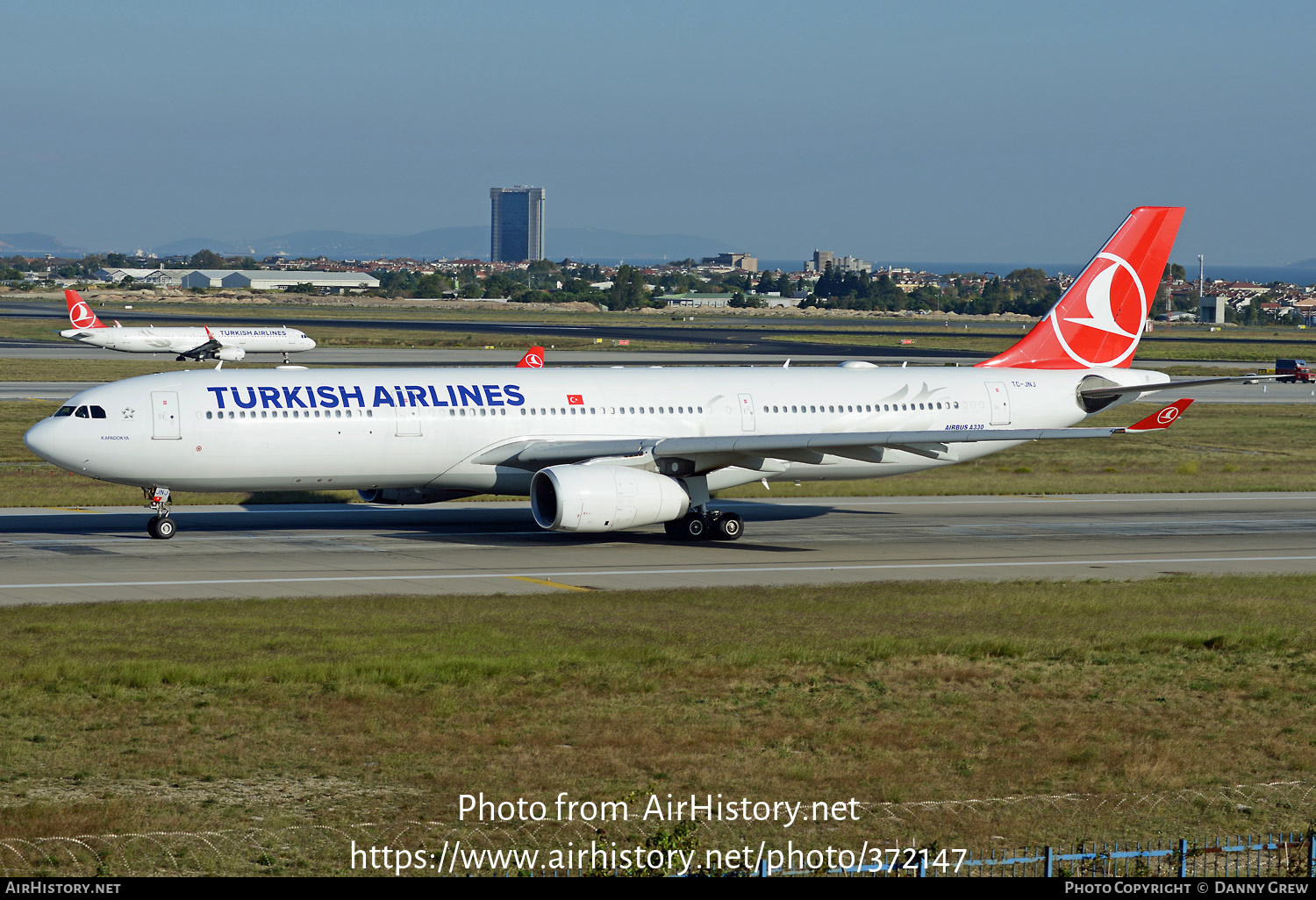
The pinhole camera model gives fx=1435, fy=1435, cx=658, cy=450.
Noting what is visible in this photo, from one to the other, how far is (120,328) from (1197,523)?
101 meters

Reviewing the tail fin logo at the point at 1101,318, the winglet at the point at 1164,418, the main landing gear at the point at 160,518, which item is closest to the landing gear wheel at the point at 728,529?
the winglet at the point at 1164,418

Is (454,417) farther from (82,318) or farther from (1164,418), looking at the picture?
(82,318)

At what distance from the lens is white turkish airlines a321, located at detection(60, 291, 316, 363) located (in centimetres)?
11950

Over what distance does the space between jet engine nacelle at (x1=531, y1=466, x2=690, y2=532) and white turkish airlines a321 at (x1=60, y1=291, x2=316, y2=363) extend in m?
88.6

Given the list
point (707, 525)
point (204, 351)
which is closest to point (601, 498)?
point (707, 525)

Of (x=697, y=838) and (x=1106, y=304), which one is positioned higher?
(x=1106, y=304)

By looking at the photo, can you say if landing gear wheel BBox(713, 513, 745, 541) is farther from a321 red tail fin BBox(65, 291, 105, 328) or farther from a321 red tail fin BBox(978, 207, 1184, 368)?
a321 red tail fin BBox(65, 291, 105, 328)

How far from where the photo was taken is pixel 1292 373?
107 meters

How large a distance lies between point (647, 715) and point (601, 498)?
1565cm

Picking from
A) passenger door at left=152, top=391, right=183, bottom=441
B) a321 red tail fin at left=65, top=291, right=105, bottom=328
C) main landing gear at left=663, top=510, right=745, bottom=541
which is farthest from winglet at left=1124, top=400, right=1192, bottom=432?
a321 red tail fin at left=65, top=291, right=105, bottom=328

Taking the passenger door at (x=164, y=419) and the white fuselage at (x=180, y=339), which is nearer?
the passenger door at (x=164, y=419)

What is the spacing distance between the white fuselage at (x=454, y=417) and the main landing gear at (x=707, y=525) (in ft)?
4.57

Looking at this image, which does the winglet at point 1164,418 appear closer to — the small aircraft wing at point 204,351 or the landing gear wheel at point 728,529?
the landing gear wheel at point 728,529

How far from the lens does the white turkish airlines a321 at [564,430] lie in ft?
113
